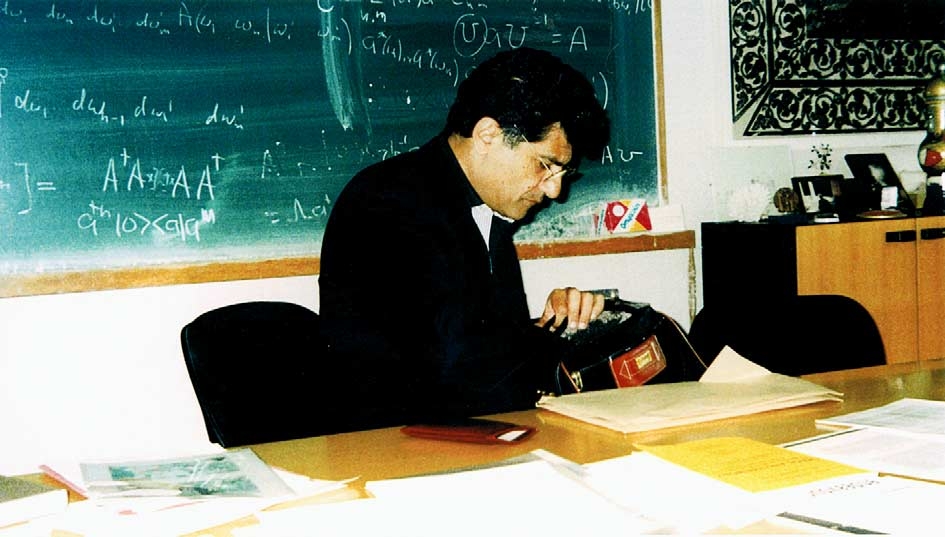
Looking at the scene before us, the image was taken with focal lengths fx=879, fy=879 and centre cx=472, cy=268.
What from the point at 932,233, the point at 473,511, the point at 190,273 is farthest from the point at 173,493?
the point at 932,233

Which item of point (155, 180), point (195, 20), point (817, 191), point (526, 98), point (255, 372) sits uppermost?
point (195, 20)

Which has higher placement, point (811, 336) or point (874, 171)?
point (874, 171)

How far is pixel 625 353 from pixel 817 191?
6.81 ft

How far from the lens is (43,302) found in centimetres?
260

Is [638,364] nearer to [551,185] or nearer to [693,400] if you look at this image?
[693,400]

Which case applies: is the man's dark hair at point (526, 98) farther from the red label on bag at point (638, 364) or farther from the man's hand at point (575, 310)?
the red label on bag at point (638, 364)

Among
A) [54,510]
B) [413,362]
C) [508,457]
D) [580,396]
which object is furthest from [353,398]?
[54,510]

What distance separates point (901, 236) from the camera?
3189 millimetres

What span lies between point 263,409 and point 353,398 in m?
0.20

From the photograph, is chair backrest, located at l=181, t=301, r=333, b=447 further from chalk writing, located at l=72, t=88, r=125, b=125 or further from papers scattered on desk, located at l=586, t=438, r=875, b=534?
chalk writing, located at l=72, t=88, r=125, b=125

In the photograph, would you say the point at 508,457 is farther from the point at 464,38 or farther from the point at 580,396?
the point at 464,38

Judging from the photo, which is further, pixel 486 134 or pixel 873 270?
pixel 873 270

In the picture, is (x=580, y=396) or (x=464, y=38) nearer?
(x=580, y=396)

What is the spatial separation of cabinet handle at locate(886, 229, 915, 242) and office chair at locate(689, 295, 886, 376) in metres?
1.28
